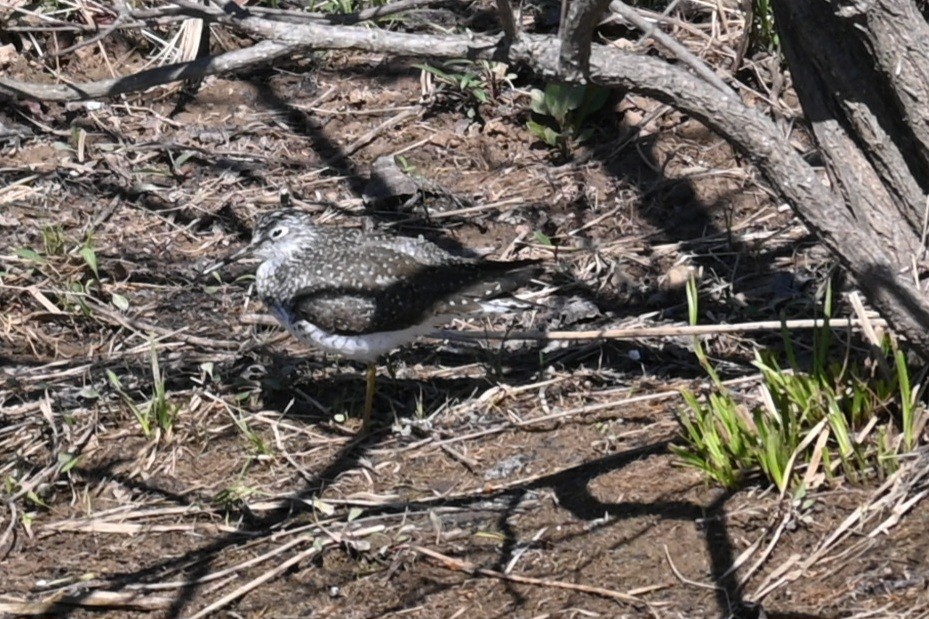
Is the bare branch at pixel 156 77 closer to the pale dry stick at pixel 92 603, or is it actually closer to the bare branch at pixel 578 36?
the bare branch at pixel 578 36

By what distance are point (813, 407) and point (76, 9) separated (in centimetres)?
589

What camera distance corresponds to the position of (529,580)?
497 cm

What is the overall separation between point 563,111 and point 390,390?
2246 millimetres

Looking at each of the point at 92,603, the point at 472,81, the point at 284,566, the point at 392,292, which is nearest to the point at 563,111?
the point at 472,81

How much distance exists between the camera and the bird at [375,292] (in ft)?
20.7

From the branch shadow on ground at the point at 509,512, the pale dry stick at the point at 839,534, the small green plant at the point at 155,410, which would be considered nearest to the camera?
the pale dry stick at the point at 839,534

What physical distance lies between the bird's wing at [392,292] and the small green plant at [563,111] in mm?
1793

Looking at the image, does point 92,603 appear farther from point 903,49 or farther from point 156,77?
point 903,49

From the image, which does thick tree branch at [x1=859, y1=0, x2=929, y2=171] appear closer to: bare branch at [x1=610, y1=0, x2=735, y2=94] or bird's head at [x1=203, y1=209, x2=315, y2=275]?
bare branch at [x1=610, y1=0, x2=735, y2=94]

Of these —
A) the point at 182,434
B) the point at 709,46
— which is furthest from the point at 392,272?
the point at 709,46

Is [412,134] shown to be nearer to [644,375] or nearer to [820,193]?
[644,375]

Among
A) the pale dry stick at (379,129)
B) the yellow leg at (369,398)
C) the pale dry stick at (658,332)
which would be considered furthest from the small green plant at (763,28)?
the yellow leg at (369,398)

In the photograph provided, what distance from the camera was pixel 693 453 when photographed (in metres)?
5.42

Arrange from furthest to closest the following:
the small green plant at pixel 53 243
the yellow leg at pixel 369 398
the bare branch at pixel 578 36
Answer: the small green plant at pixel 53 243 < the yellow leg at pixel 369 398 < the bare branch at pixel 578 36
